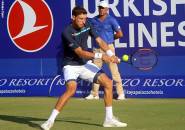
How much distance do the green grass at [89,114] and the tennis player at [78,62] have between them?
12.6 inches

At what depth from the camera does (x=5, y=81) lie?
12969 millimetres

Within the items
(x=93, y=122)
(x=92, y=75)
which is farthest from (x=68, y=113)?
(x=92, y=75)

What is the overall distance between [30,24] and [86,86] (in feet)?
5.88

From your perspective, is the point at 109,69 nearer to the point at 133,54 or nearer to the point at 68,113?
the point at 133,54

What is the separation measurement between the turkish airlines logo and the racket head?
6.89 ft

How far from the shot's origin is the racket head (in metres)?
11.5

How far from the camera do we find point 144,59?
1158 cm

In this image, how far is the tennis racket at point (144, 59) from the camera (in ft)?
37.7

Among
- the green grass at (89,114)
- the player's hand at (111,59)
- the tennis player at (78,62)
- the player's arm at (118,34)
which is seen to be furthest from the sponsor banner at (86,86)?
the player's hand at (111,59)

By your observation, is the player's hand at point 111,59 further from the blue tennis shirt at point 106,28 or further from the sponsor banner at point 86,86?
the sponsor banner at point 86,86

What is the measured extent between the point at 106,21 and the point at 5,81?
9.29 feet

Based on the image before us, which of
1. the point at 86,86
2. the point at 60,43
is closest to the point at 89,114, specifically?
the point at 86,86

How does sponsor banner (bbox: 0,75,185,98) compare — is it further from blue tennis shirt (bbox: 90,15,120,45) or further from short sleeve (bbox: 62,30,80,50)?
short sleeve (bbox: 62,30,80,50)

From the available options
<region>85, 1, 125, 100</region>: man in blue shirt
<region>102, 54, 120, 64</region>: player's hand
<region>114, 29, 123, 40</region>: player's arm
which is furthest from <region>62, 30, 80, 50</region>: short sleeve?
<region>114, 29, 123, 40</region>: player's arm
